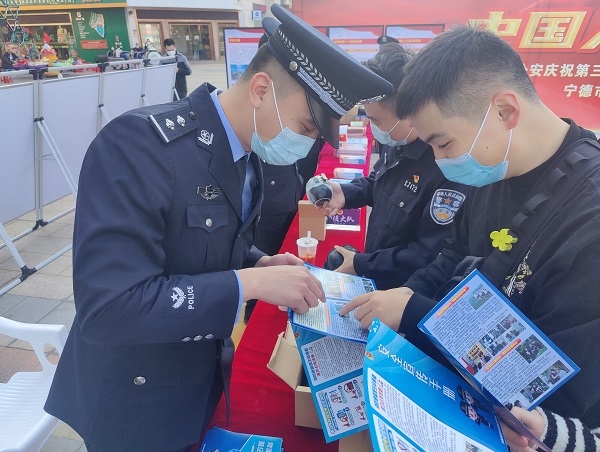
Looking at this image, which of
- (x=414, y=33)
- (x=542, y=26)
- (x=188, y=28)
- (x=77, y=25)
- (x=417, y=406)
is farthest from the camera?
(x=188, y=28)

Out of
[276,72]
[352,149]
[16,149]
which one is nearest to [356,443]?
[276,72]

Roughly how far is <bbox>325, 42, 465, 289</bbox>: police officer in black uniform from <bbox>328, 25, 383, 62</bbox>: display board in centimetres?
345

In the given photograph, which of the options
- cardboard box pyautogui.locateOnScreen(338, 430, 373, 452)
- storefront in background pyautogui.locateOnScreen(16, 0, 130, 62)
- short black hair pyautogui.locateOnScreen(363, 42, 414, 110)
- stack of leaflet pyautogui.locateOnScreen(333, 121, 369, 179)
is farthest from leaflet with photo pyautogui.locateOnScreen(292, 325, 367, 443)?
storefront in background pyautogui.locateOnScreen(16, 0, 130, 62)

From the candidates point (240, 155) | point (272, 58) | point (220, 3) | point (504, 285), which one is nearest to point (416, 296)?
point (504, 285)

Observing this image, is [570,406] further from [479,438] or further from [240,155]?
[240,155]

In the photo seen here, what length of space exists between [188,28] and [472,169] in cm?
2720

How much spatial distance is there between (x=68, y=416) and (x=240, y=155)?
86cm

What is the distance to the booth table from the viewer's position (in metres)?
1.04

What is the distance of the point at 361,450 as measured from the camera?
0.87 m

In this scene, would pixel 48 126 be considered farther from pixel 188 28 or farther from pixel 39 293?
pixel 188 28

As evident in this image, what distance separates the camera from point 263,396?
1.18m

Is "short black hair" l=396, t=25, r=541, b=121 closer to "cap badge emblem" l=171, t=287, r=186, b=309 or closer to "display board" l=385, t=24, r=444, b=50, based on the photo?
"cap badge emblem" l=171, t=287, r=186, b=309

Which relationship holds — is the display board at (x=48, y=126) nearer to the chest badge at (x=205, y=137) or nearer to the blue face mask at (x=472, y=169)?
the chest badge at (x=205, y=137)

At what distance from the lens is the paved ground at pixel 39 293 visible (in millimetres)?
2217
